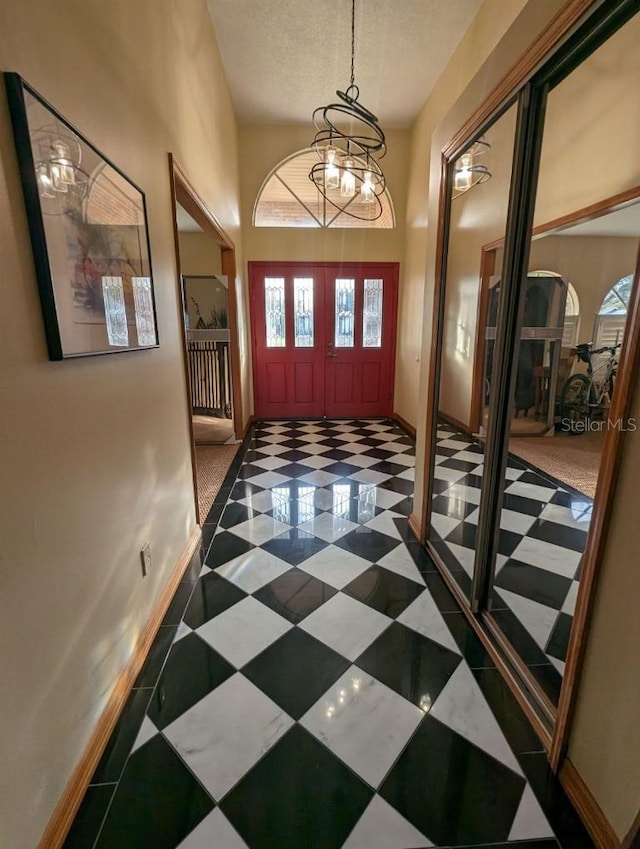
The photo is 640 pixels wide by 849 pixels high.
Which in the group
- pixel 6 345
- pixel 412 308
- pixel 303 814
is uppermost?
pixel 412 308

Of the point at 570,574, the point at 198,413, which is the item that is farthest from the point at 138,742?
the point at 198,413

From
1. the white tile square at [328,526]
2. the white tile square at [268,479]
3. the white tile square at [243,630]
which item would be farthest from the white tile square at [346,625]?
the white tile square at [268,479]

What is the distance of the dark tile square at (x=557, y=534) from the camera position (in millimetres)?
Answer: 1838

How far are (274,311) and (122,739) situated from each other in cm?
489

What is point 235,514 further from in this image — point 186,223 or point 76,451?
point 186,223

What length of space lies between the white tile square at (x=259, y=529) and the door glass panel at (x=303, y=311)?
3257 mm

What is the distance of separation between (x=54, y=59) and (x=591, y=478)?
208 centimetres

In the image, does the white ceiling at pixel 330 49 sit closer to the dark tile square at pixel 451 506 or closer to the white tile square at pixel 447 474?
the white tile square at pixel 447 474

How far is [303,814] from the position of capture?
1112 millimetres

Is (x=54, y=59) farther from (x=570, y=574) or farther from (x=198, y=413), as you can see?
(x=198, y=413)

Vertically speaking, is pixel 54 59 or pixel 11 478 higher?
pixel 54 59

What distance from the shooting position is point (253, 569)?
7.36 ft

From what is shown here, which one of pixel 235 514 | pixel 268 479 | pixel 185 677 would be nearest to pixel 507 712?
pixel 185 677

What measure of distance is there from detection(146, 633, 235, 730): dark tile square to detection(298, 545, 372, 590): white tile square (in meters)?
0.70
